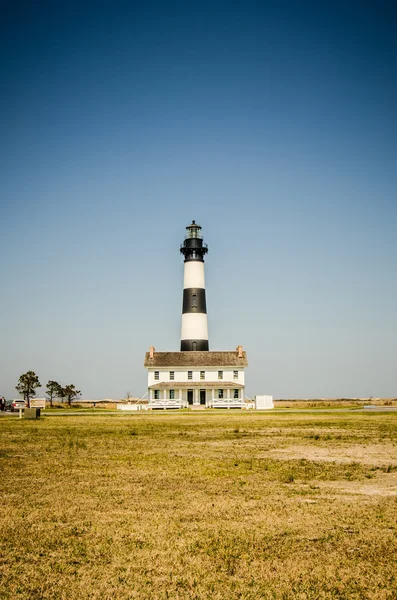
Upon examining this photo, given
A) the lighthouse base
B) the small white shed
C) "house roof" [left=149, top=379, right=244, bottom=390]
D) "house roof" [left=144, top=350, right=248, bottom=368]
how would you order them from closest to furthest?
the small white shed
"house roof" [left=149, top=379, right=244, bottom=390]
"house roof" [left=144, top=350, right=248, bottom=368]
the lighthouse base

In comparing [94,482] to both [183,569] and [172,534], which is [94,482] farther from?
[183,569]

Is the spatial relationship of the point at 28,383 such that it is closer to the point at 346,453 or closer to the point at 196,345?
the point at 196,345

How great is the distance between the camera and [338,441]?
21.4m

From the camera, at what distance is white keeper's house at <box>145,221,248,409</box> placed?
7225 centimetres

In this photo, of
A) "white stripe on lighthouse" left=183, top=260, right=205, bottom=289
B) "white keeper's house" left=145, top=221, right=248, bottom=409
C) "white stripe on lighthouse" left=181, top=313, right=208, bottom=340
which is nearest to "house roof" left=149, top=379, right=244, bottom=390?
"white keeper's house" left=145, top=221, right=248, bottom=409

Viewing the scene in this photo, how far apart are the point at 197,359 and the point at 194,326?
13.8 ft

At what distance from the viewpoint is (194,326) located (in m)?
74.2

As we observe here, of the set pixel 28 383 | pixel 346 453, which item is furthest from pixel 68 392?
pixel 346 453

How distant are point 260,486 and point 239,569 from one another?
517cm

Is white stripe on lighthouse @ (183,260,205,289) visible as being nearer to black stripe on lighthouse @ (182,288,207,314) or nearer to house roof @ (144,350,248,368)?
black stripe on lighthouse @ (182,288,207,314)

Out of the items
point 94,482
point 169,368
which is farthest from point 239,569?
point 169,368

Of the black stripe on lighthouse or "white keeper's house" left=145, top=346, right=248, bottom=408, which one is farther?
the black stripe on lighthouse

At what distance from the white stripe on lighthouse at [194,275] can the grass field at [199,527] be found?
2299 inches

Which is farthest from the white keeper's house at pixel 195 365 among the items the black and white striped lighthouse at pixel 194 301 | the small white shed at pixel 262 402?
the small white shed at pixel 262 402
